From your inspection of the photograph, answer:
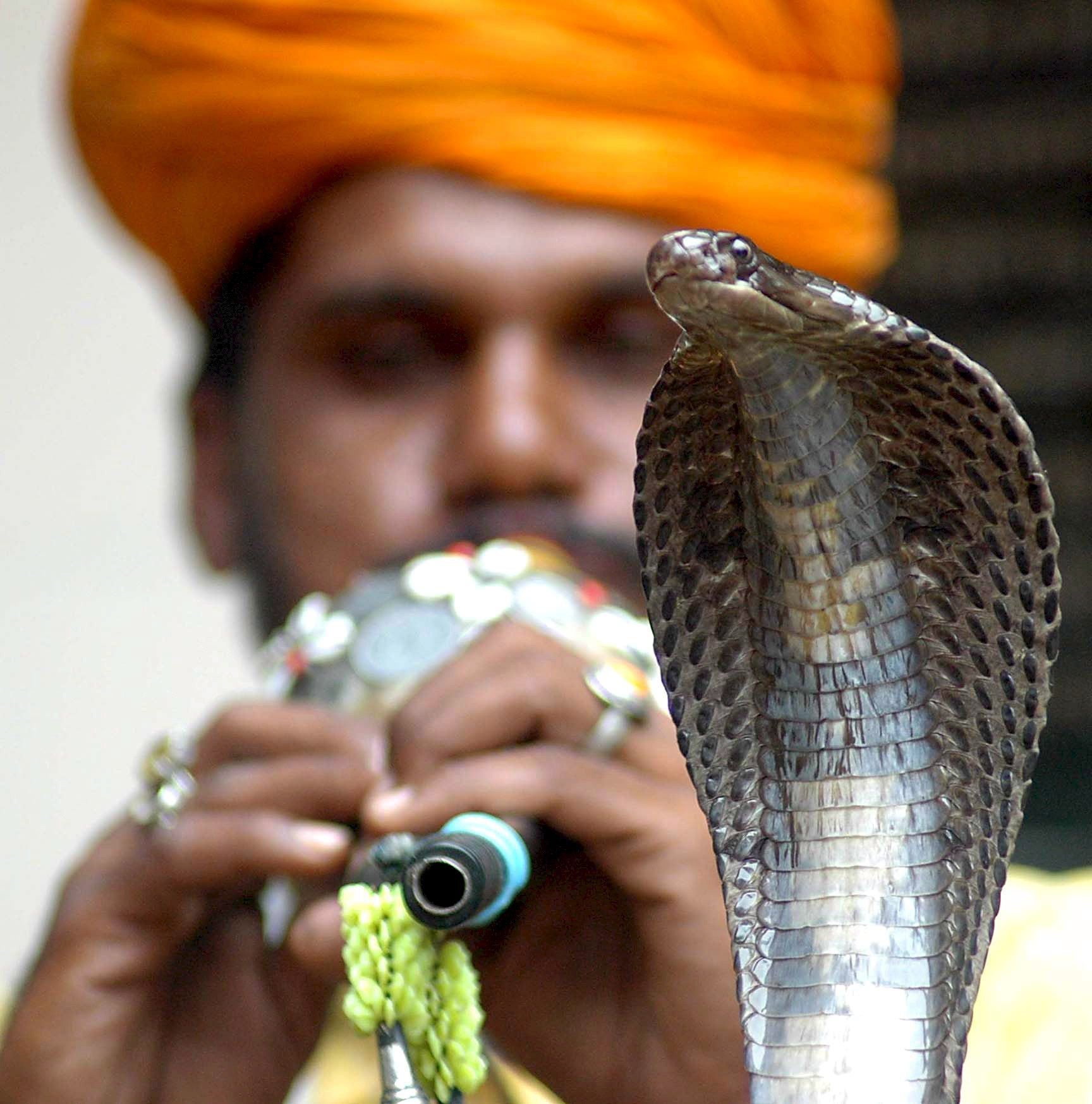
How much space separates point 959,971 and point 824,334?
0.92 ft

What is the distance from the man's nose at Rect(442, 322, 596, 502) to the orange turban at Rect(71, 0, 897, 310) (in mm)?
221

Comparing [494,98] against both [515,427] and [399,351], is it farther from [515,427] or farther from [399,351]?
[515,427]

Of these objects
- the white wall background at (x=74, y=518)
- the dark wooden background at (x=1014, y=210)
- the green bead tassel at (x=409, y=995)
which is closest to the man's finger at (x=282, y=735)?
the green bead tassel at (x=409, y=995)

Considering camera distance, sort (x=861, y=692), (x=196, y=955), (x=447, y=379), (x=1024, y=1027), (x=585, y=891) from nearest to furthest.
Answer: (x=861, y=692) → (x=585, y=891) → (x=196, y=955) → (x=1024, y=1027) → (x=447, y=379)

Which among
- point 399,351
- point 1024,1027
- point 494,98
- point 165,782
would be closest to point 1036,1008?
point 1024,1027

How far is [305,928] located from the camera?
1060mm

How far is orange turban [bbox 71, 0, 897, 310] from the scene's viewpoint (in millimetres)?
1934

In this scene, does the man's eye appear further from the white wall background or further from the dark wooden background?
the white wall background

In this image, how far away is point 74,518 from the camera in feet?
11.8

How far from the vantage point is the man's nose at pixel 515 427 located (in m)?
1.72

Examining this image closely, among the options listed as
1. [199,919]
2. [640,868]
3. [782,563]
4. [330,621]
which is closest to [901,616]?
[782,563]

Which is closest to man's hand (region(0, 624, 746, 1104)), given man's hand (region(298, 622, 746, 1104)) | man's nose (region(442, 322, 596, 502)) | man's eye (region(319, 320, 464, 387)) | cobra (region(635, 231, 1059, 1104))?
man's hand (region(298, 622, 746, 1104))

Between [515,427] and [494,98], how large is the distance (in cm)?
44

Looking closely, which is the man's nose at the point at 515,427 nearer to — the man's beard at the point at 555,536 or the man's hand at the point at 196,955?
the man's beard at the point at 555,536
